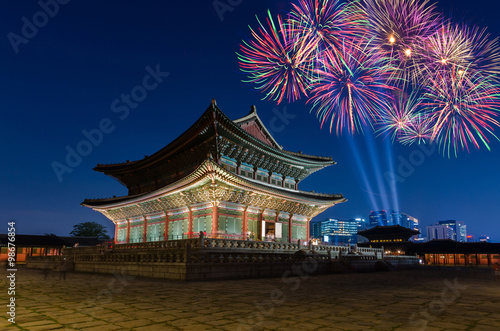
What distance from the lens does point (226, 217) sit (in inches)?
984

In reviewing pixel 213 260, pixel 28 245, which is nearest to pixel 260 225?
pixel 213 260

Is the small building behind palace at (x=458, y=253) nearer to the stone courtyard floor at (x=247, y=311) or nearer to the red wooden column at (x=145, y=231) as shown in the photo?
the red wooden column at (x=145, y=231)

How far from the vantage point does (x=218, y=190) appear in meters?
23.8

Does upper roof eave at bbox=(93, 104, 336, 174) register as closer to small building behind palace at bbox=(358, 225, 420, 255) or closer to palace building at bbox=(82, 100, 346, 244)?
palace building at bbox=(82, 100, 346, 244)

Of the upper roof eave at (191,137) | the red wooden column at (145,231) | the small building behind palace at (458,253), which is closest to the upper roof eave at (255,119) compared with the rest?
the upper roof eave at (191,137)

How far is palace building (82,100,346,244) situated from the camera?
2420 centimetres

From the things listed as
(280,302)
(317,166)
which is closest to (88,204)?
(317,166)

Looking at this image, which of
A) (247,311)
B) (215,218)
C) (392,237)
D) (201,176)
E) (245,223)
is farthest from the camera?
(392,237)

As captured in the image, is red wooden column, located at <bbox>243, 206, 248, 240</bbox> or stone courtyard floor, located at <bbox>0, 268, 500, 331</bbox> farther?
red wooden column, located at <bbox>243, 206, 248, 240</bbox>

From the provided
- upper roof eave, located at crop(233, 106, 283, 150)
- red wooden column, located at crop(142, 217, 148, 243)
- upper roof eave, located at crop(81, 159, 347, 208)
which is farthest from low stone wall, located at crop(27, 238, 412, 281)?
upper roof eave, located at crop(233, 106, 283, 150)

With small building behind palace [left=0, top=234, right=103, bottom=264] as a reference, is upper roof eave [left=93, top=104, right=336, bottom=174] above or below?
above

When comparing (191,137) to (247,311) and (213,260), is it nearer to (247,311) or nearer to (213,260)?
(213,260)

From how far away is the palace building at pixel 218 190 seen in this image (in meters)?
24.2

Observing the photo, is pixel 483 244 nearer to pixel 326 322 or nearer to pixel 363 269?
pixel 363 269
